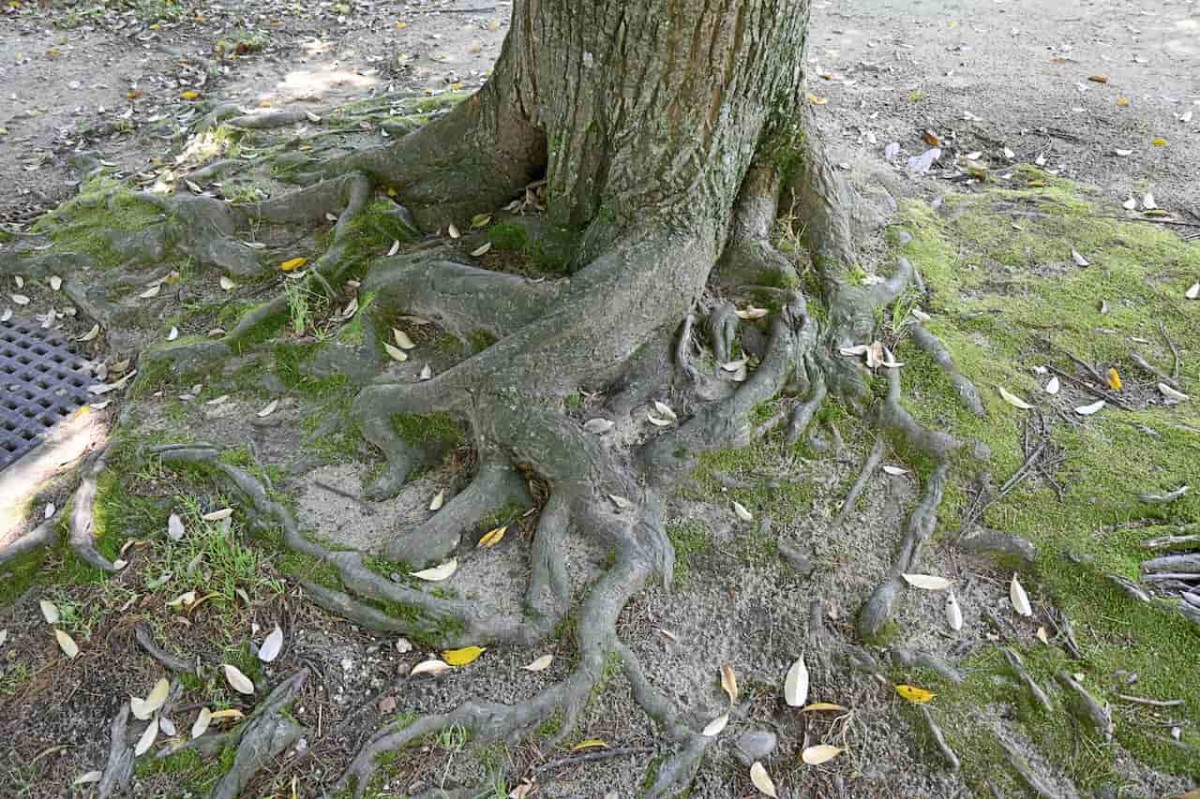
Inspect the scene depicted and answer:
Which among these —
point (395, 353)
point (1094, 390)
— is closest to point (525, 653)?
point (395, 353)

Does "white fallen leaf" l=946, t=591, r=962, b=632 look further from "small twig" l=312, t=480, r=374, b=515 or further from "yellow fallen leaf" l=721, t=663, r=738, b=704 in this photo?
"small twig" l=312, t=480, r=374, b=515

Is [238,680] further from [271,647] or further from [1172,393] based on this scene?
[1172,393]

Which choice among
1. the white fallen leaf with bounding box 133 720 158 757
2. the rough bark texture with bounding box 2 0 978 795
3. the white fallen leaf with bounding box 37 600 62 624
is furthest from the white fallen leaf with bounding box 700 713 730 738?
the white fallen leaf with bounding box 37 600 62 624

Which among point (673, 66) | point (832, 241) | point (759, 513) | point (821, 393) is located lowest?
point (759, 513)

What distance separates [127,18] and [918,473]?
883 cm

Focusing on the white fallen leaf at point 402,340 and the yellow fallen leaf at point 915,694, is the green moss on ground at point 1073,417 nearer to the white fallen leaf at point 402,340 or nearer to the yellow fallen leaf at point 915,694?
the yellow fallen leaf at point 915,694

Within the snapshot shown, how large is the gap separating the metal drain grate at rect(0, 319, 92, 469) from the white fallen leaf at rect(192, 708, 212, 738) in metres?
1.69

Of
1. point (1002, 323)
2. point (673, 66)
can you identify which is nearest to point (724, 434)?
point (673, 66)

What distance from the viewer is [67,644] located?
2545 millimetres

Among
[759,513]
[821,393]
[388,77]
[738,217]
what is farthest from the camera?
[388,77]

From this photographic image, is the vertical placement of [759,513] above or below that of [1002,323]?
below

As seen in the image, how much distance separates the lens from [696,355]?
10.6 feet

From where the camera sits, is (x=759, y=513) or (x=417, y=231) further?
(x=417, y=231)

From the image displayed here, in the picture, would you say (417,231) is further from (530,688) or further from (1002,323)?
(1002,323)
